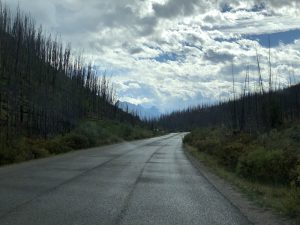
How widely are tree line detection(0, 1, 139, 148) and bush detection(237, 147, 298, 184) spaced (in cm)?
2075

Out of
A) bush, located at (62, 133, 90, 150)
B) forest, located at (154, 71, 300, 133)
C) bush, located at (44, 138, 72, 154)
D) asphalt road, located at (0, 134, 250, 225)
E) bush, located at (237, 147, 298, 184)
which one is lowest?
asphalt road, located at (0, 134, 250, 225)

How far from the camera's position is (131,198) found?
1154 centimetres

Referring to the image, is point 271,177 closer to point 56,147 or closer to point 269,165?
point 269,165

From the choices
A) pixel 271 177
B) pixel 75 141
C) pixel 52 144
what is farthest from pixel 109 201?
pixel 75 141

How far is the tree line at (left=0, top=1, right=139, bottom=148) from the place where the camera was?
43688mm

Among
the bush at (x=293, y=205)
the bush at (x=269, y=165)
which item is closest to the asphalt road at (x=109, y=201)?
the bush at (x=293, y=205)

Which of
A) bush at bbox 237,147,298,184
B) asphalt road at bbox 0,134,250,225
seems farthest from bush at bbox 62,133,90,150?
asphalt road at bbox 0,134,250,225

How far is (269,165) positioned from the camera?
17.7 meters

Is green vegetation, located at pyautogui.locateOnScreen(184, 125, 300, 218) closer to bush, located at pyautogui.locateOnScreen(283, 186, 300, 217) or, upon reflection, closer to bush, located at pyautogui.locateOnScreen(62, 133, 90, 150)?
bush, located at pyautogui.locateOnScreen(283, 186, 300, 217)

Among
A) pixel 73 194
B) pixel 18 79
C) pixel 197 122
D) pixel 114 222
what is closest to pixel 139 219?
pixel 114 222

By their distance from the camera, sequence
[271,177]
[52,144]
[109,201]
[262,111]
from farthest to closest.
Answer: [262,111], [52,144], [271,177], [109,201]

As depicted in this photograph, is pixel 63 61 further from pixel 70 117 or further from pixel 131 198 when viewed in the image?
pixel 131 198

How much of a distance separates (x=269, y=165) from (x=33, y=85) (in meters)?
40.8

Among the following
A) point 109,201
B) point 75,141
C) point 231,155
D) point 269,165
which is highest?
point 75,141
